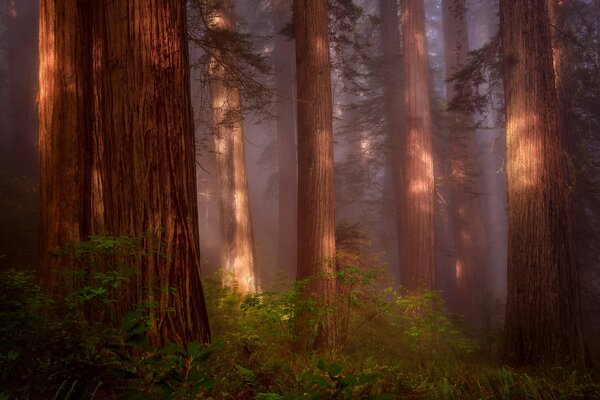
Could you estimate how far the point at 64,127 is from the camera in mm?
5223

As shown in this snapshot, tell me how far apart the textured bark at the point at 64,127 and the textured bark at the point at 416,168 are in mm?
9170

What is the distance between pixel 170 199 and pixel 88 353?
1603mm

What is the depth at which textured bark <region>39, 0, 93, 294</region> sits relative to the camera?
16.6 ft

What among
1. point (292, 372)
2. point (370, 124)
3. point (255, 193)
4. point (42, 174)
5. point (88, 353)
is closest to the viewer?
point (88, 353)

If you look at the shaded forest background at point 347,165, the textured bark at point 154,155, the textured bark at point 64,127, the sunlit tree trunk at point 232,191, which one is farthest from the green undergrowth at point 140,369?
the sunlit tree trunk at point 232,191

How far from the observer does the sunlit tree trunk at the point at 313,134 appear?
23.6 feet

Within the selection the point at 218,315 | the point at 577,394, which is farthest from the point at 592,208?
the point at 218,315

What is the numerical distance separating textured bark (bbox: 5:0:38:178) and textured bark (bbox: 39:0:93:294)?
1758cm

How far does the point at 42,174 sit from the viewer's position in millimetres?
5297

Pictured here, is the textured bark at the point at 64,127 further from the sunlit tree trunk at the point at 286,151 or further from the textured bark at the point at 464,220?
the textured bark at the point at 464,220

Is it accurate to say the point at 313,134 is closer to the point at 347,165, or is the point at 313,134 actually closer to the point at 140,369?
the point at 140,369

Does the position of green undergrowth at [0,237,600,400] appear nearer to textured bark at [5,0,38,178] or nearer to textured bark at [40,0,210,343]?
textured bark at [40,0,210,343]

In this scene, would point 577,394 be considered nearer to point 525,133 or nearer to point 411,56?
point 525,133

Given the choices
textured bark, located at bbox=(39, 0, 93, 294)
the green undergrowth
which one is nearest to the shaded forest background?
the green undergrowth
